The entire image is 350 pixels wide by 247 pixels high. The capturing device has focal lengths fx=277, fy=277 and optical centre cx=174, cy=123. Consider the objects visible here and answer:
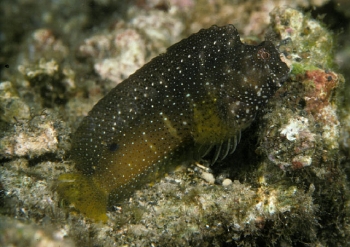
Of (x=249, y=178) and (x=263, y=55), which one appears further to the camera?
(x=249, y=178)

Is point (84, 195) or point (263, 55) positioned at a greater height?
point (263, 55)

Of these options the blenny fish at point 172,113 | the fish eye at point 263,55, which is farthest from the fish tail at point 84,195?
the fish eye at point 263,55

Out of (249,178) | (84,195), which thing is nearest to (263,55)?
(249,178)

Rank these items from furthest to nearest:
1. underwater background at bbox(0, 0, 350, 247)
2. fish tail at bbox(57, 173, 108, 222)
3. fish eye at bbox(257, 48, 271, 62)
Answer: fish eye at bbox(257, 48, 271, 62) → fish tail at bbox(57, 173, 108, 222) → underwater background at bbox(0, 0, 350, 247)

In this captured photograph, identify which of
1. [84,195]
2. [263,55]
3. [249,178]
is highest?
[263,55]

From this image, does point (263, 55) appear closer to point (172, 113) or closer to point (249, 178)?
point (172, 113)

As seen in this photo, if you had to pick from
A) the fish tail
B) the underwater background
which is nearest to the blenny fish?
the fish tail

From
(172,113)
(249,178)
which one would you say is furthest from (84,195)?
(249,178)

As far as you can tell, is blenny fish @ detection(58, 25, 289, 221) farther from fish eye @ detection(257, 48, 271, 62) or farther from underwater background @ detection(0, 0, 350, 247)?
underwater background @ detection(0, 0, 350, 247)

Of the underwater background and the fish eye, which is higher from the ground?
the fish eye
